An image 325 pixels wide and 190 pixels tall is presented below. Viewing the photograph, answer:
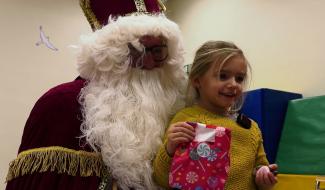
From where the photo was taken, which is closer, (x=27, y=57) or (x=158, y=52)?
(x=158, y=52)

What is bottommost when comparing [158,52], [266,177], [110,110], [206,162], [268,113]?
[268,113]

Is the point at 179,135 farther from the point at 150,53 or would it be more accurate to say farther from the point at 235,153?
the point at 150,53

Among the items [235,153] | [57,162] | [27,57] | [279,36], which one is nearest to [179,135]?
[235,153]

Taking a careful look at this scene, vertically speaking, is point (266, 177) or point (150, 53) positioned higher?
point (150, 53)

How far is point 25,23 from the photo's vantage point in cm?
320

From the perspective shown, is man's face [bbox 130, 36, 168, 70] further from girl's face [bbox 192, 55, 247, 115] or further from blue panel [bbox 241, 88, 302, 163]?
blue panel [bbox 241, 88, 302, 163]

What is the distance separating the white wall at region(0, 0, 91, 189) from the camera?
2994 mm

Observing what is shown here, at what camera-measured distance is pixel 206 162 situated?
3.12 feet

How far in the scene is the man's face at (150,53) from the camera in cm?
126

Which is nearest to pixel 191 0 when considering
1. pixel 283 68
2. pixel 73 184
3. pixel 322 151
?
pixel 283 68

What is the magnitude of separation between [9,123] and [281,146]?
2043 millimetres

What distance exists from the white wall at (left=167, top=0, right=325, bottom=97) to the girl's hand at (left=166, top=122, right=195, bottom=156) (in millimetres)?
1398

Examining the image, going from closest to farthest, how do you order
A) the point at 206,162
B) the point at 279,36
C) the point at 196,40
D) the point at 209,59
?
the point at 206,162, the point at 209,59, the point at 279,36, the point at 196,40

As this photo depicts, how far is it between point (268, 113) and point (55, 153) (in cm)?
121
